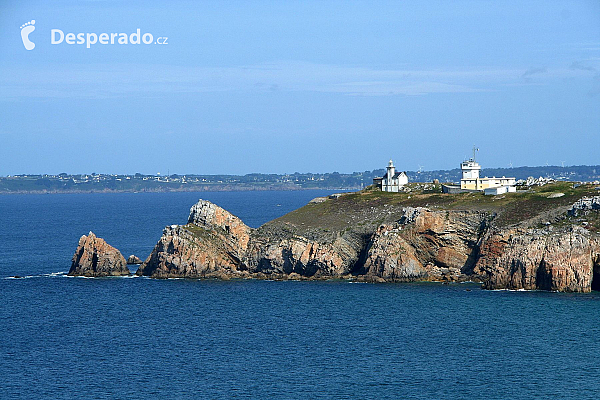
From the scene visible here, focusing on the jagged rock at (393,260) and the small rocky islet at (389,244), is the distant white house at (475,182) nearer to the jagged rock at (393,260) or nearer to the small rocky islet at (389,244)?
the small rocky islet at (389,244)

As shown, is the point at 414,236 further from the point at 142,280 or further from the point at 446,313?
the point at 142,280

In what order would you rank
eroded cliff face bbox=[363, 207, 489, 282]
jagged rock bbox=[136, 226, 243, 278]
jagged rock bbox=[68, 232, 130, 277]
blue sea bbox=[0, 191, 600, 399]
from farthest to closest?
jagged rock bbox=[68, 232, 130, 277], jagged rock bbox=[136, 226, 243, 278], eroded cliff face bbox=[363, 207, 489, 282], blue sea bbox=[0, 191, 600, 399]

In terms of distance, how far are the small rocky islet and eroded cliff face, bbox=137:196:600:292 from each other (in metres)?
0.11

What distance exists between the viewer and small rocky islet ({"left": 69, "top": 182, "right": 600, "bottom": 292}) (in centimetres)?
8194

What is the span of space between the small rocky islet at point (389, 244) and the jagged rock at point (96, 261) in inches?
4.7

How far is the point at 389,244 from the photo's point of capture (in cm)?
8769

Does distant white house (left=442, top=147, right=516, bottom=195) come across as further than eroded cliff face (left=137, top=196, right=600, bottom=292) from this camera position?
Yes

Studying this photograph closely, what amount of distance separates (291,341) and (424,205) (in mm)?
43620

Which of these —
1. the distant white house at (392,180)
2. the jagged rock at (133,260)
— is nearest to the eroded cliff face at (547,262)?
the distant white house at (392,180)

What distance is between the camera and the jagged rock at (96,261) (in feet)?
309

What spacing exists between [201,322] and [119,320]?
744cm

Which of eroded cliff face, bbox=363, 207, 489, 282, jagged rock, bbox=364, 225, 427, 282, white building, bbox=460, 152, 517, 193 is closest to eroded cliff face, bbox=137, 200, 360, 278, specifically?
eroded cliff face, bbox=363, 207, 489, 282

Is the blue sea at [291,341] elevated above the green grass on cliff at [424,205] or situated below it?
below

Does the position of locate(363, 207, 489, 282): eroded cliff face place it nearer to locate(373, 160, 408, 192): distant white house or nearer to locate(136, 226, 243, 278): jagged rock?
locate(136, 226, 243, 278): jagged rock
